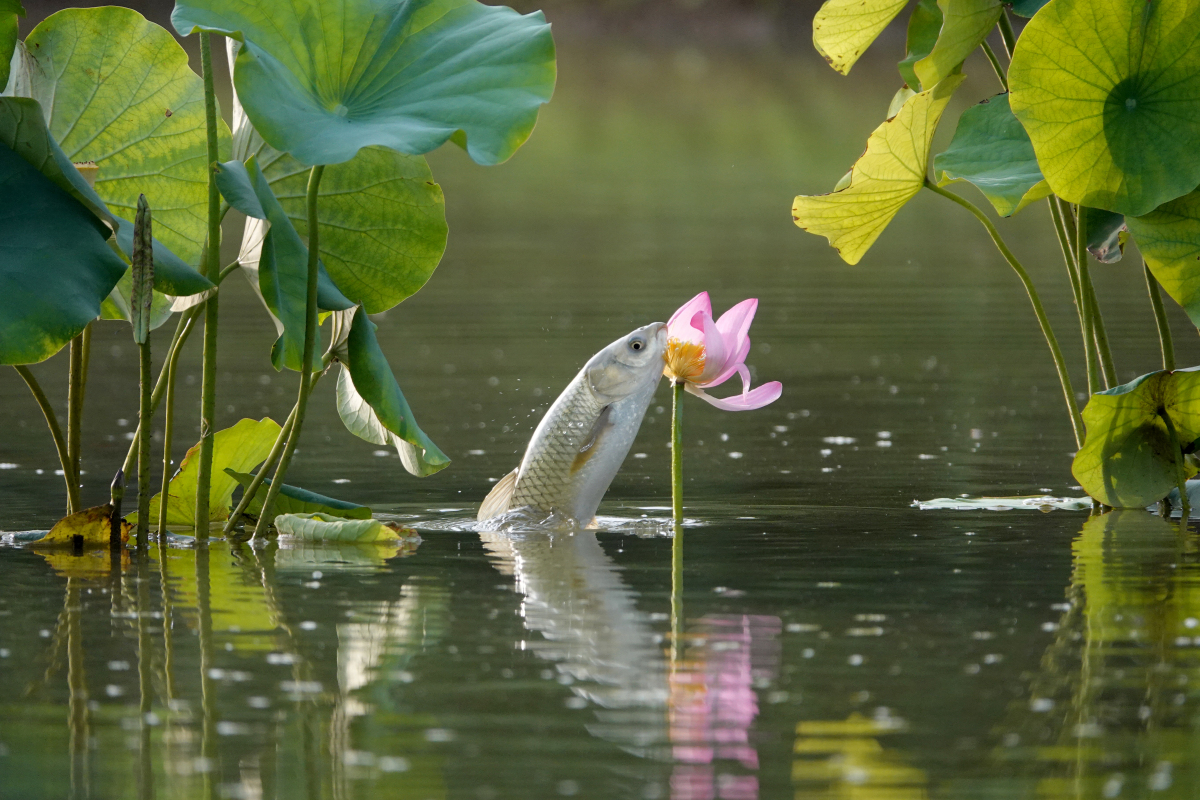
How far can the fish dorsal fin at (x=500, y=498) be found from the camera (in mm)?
4270

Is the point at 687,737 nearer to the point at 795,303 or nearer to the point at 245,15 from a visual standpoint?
the point at 245,15

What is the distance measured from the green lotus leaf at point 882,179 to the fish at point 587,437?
592mm

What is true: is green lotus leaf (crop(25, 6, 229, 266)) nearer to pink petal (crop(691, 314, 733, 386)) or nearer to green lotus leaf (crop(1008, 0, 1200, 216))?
pink petal (crop(691, 314, 733, 386))

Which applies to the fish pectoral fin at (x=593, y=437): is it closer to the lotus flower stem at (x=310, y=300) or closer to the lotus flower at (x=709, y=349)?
the lotus flower at (x=709, y=349)

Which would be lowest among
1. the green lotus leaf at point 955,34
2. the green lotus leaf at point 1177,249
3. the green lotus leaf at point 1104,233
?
the green lotus leaf at point 1177,249

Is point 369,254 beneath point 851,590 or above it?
above

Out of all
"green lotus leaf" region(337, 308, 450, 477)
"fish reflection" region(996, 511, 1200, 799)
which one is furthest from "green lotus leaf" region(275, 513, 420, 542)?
"fish reflection" region(996, 511, 1200, 799)

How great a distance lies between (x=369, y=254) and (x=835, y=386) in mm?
3352

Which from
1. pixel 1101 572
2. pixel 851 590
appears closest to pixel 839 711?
pixel 851 590

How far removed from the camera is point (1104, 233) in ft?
14.5

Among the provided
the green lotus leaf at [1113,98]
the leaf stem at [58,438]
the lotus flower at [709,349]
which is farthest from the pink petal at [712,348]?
the leaf stem at [58,438]

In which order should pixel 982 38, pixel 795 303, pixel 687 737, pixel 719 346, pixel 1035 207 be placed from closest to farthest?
pixel 687 737 < pixel 719 346 < pixel 982 38 < pixel 795 303 < pixel 1035 207

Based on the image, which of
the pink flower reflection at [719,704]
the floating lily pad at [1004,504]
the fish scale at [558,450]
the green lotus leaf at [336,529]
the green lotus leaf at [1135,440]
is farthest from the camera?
the floating lily pad at [1004,504]

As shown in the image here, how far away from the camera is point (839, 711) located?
253cm
